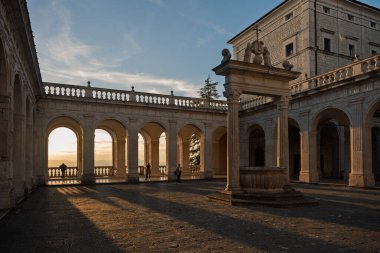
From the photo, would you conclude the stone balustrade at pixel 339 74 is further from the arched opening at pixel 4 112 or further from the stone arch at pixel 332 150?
the arched opening at pixel 4 112

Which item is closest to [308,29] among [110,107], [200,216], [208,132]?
[208,132]

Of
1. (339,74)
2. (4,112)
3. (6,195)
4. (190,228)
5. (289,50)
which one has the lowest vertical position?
(190,228)

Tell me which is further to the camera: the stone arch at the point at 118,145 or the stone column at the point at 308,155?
the stone arch at the point at 118,145

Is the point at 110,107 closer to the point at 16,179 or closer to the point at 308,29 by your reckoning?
the point at 16,179

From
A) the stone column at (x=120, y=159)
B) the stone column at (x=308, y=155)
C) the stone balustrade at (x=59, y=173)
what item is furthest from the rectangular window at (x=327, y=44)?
the stone balustrade at (x=59, y=173)

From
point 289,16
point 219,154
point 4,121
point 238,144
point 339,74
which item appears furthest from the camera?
point 219,154

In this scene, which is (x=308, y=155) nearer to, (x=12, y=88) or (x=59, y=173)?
(x=12, y=88)

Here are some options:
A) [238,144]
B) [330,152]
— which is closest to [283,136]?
[238,144]

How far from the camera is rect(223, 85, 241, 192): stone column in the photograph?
14.0 metres

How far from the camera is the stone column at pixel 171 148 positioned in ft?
97.6

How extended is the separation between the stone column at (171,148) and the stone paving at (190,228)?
641 inches

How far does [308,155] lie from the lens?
2452 cm

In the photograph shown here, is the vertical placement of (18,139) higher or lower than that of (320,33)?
lower

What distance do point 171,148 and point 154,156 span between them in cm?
621
